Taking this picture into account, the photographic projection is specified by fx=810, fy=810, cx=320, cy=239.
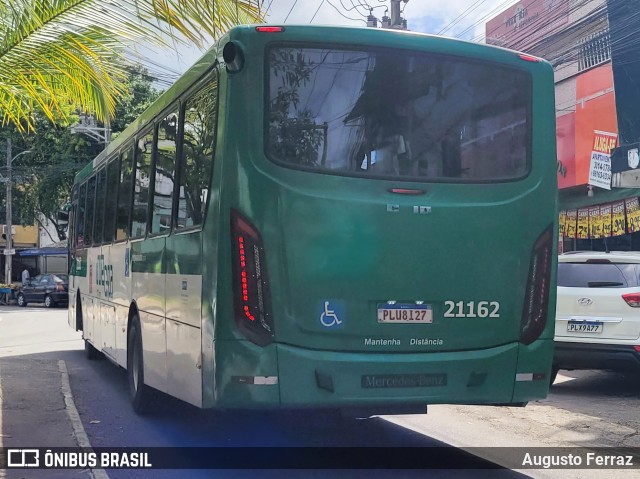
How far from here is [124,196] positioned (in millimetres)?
9469

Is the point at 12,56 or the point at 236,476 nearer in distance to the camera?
the point at 236,476

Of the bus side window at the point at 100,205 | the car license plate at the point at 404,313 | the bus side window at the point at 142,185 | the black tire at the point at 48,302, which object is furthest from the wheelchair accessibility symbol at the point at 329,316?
the black tire at the point at 48,302

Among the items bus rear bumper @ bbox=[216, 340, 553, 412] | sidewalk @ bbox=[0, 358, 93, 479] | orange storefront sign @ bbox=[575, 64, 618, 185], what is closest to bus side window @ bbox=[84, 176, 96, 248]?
sidewalk @ bbox=[0, 358, 93, 479]

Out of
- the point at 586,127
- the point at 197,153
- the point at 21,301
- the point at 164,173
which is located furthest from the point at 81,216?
the point at 21,301

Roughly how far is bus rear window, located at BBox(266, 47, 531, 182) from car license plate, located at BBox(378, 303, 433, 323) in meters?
0.92

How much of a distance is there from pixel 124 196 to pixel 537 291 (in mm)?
5222

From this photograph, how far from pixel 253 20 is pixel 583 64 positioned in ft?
53.5

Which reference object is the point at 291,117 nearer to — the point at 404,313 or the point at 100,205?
the point at 404,313

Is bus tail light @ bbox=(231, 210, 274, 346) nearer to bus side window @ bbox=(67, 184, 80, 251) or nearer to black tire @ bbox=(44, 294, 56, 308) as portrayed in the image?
bus side window @ bbox=(67, 184, 80, 251)

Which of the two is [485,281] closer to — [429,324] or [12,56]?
[429,324]

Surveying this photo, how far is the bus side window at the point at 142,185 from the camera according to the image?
26.8 ft

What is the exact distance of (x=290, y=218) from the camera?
557cm

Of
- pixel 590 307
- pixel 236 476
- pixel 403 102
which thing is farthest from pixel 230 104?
pixel 590 307

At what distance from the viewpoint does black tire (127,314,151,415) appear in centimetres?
835
